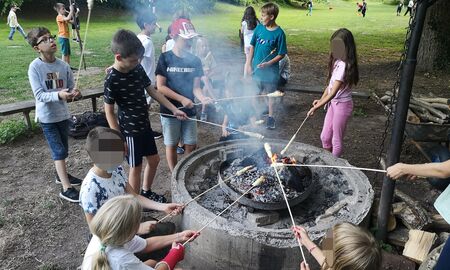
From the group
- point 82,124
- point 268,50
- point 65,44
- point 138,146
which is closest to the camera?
point 138,146

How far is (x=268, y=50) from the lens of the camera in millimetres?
6414

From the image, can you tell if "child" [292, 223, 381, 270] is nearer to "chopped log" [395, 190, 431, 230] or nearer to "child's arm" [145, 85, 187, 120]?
"chopped log" [395, 190, 431, 230]

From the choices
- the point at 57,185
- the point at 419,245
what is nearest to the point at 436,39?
the point at 419,245

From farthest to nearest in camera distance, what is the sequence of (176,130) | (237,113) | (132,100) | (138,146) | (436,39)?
(436,39), (237,113), (176,130), (138,146), (132,100)

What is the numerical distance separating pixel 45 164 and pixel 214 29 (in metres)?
17.8

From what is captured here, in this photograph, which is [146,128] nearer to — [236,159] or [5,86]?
[236,159]

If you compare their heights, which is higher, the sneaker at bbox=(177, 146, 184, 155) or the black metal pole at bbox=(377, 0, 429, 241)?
the black metal pole at bbox=(377, 0, 429, 241)

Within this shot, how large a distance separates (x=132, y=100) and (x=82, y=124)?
317 centimetres

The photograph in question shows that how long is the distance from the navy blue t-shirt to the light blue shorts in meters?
0.13

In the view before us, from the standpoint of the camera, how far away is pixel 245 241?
3.05m

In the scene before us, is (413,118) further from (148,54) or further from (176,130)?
(148,54)

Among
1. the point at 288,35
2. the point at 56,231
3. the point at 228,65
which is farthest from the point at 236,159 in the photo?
the point at 288,35

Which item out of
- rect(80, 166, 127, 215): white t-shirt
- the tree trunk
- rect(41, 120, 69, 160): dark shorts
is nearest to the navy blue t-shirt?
rect(41, 120, 69, 160): dark shorts

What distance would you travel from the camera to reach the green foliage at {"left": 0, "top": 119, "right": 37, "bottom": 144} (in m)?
6.31
